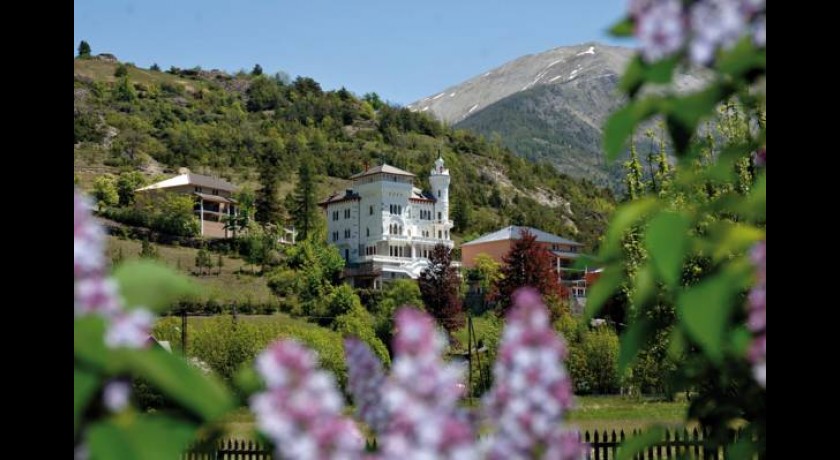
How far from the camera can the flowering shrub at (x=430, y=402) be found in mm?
630

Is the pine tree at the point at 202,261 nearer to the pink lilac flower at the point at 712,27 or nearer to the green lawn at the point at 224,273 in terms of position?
the green lawn at the point at 224,273

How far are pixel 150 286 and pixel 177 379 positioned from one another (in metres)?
0.07

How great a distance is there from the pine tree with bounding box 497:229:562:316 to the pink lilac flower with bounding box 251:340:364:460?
1013 inches

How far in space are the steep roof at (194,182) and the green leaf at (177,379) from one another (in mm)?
44849

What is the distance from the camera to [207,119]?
66.4 metres

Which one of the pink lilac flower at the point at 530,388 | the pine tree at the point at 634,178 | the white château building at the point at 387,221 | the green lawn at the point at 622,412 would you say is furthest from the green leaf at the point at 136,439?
the white château building at the point at 387,221

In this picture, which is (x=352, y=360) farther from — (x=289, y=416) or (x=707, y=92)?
(x=707, y=92)

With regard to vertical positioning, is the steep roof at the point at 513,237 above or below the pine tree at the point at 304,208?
below

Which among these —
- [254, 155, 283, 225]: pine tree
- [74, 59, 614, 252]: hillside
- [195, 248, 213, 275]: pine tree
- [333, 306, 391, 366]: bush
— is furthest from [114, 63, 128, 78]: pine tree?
[333, 306, 391, 366]: bush

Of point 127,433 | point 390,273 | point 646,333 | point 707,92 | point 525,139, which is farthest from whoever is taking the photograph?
point 525,139

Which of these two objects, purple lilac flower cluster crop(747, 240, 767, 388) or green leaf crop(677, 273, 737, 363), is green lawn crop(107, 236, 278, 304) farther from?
green leaf crop(677, 273, 737, 363)

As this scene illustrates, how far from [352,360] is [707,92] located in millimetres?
388

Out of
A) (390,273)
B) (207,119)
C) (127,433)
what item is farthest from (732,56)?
(207,119)

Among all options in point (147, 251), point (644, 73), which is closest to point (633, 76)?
point (644, 73)
